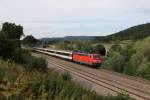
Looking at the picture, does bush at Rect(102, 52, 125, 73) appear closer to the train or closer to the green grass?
the train

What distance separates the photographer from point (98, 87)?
29.5 metres

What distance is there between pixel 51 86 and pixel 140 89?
19.0 meters

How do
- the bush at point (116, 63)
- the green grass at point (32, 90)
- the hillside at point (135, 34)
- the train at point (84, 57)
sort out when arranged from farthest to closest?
the hillside at point (135, 34), the bush at point (116, 63), the train at point (84, 57), the green grass at point (32, 90)

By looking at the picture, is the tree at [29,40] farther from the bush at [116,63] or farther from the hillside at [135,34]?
the bush at [116,63]

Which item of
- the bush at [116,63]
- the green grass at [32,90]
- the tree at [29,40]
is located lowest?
the bush at [116,63]

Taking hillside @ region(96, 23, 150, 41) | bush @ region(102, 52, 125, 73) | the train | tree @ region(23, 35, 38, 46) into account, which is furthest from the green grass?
tree @ region(23, 35, 38, 46)

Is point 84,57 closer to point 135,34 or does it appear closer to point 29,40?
point 135,34

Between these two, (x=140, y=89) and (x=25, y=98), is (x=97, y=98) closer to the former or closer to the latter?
(x=25, y=98)

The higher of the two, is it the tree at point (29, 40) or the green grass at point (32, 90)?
the green grass at point (32, 90)

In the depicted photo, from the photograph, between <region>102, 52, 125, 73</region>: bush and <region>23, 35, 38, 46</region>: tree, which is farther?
<region>23, 35, 38, 46</region>: tree

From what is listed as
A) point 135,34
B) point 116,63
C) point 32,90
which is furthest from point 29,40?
point 32,90

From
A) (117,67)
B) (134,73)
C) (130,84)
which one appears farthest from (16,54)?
(117,67)

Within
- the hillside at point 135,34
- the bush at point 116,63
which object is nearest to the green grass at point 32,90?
the bush at point 116,63

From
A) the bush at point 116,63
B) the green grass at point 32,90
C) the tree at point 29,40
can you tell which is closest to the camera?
the green grass at point 32,90
